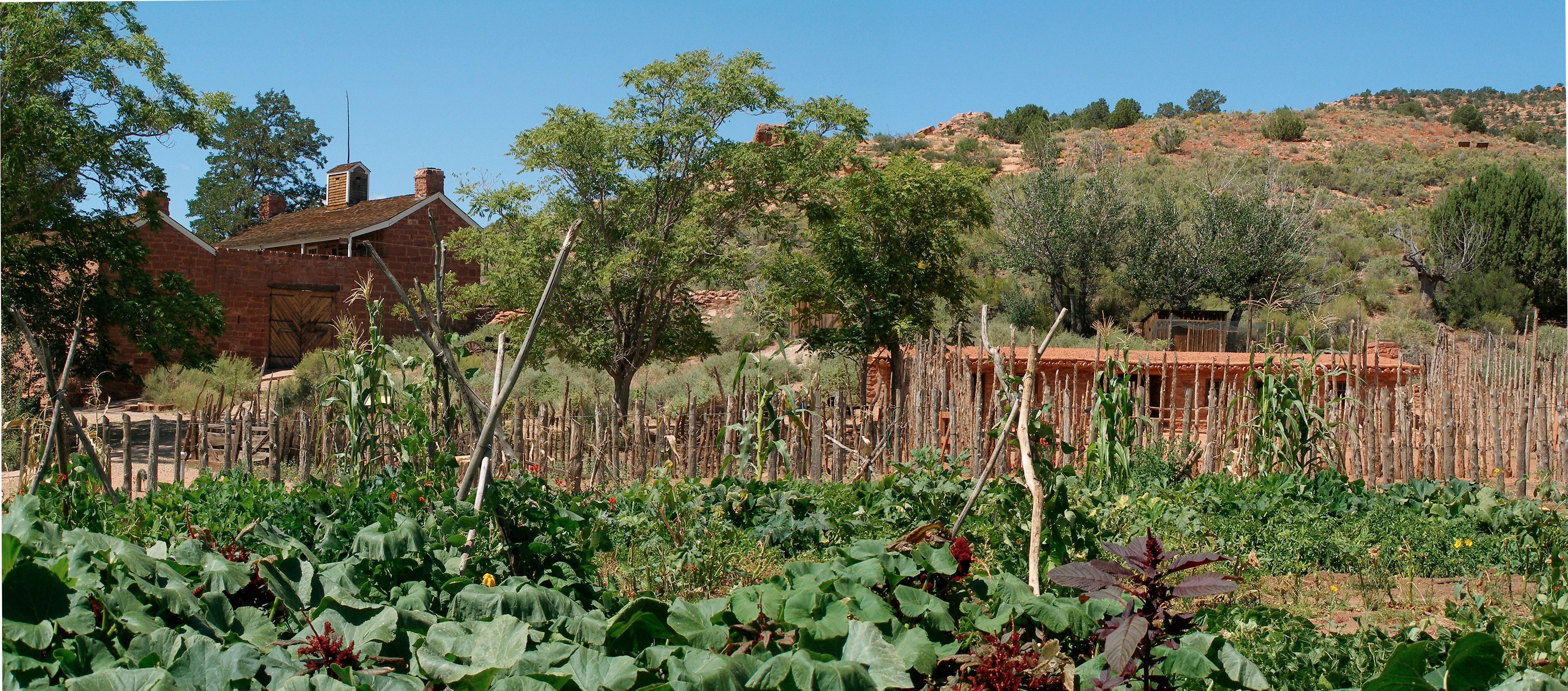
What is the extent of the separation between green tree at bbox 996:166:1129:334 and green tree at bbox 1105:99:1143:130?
73.3 ft

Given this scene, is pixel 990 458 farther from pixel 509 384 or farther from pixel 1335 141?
pixel 1335 141

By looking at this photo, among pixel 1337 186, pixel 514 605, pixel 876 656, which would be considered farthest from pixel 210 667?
pixel 1337 186

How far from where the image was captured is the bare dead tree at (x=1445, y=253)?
2395cm

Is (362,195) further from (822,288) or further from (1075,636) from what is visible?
(1075,636)

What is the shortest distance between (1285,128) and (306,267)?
34806 millimetres

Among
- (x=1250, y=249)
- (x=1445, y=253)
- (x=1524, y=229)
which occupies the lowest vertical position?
(x=1250, y=249)

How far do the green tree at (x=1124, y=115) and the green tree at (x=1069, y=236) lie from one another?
2234 centimetres

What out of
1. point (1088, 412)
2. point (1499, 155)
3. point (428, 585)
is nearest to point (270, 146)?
point (1088, 412)

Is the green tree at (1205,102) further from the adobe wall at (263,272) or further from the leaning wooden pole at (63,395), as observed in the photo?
the leaning wooden pole at (63,395)

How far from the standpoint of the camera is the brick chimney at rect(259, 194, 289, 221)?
97.1 feet

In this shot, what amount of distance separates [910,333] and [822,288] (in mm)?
1248

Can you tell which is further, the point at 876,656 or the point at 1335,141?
the point at 1335,141

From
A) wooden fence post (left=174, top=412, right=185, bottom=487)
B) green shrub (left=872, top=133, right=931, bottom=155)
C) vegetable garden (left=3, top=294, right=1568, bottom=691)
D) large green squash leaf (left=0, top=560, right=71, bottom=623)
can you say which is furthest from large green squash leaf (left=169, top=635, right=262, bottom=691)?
green shrub (left=872, top=133, right=931, bottom=155)

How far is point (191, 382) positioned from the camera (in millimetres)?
18062
